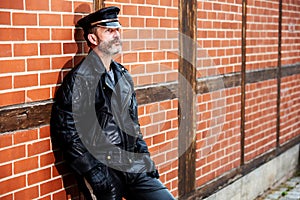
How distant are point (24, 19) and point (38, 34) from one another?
149 millimetres

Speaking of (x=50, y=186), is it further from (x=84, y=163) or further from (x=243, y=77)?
(x=243, y=77)

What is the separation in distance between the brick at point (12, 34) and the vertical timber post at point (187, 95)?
2.08 m

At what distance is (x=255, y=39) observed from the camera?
6.98m

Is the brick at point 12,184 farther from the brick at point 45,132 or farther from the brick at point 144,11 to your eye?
the brick at point 144,11

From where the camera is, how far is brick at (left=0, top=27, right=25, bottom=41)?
3315 mm

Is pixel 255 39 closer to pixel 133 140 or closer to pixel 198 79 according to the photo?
pixel 198 79

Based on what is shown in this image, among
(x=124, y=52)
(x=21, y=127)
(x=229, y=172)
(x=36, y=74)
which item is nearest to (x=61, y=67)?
(x=36, y=74)

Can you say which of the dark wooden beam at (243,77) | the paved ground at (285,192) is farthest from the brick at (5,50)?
the paved ground at (285,192)

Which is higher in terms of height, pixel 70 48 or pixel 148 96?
pixel 70 48

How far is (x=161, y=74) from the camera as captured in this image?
499cm

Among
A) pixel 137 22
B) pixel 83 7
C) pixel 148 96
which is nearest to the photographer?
pixel 83 7

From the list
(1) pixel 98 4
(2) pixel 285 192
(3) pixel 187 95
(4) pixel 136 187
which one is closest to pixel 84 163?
(4) pixel 136 187

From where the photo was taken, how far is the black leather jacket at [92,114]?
358cm

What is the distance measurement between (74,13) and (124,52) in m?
0.69
